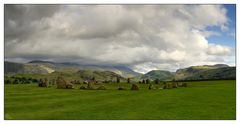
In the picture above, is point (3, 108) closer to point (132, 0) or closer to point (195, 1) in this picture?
point (132, 0)

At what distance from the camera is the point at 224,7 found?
37.4 meters

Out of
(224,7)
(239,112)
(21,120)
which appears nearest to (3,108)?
(21,120)

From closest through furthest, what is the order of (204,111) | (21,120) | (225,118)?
1. (21,120)
2. (225,118)
3. (204,111)

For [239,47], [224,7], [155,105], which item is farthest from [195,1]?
[155,105]

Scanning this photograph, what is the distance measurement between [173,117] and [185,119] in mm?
1095

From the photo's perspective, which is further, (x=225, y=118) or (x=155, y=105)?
(x=155, y=105)

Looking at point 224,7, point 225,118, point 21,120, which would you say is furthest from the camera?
point 224,7

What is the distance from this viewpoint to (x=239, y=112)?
29078mm

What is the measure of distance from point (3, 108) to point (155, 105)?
15.4 meters

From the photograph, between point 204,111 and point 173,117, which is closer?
point 173,117

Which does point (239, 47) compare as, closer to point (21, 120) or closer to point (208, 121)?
point (208, 121)

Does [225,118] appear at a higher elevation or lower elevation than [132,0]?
lower

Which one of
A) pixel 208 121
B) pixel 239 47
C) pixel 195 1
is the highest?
pixel 195 1

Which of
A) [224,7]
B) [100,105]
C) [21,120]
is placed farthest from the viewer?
[224,7]
